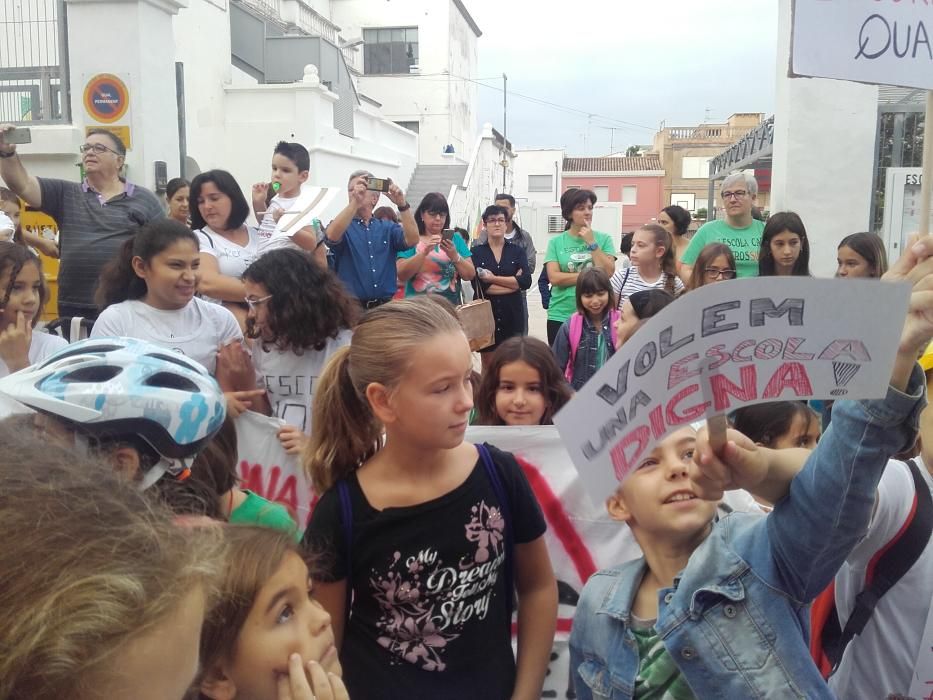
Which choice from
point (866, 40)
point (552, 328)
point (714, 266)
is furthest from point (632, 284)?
point (866, 40)

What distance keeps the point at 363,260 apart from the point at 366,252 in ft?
0.19

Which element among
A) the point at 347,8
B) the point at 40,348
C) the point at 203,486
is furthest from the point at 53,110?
the point at 347,8

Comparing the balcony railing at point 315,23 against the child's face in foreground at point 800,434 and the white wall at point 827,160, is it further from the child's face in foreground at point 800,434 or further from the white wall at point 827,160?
the child's face in foreground at point 800,434

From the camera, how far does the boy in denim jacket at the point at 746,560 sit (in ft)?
4.55

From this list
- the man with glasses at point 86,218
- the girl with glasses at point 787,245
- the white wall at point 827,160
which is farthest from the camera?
the white wall at point 827,160

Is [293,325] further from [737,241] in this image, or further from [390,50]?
[390,50]

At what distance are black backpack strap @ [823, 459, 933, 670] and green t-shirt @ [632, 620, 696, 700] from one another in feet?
1.33

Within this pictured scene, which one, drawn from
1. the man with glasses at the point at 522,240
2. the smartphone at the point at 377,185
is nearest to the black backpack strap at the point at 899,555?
the smartphone at the point at 377,185

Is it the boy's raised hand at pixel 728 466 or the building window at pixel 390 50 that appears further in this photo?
the building window at pixel 390 50

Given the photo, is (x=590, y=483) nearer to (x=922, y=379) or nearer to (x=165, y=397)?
(x=922, y=379)

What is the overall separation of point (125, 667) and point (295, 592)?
33.3 inches

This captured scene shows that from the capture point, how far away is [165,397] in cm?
182

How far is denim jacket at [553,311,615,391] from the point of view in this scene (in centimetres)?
503

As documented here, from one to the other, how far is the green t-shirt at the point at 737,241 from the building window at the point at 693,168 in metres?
61.8
